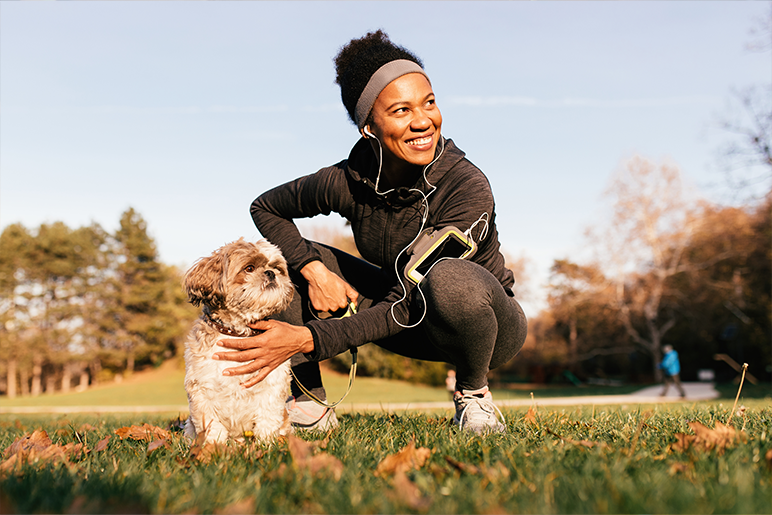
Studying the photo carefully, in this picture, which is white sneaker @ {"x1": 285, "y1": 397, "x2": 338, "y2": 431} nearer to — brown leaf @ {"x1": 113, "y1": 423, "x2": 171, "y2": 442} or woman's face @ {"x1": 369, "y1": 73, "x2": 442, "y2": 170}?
brown leaf @ {"x1": 113, "y1": 423, "x2": 171, "y2": 442}

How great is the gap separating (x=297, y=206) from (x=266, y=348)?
4.60 feet

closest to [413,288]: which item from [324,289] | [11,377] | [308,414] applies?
[324,289]

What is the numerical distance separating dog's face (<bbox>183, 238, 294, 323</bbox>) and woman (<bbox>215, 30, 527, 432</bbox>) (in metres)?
0.16

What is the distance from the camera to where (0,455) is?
2.72 meters

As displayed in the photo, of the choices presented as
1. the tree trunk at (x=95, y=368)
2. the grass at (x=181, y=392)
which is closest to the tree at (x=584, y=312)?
the grass at (x=181, y=392)

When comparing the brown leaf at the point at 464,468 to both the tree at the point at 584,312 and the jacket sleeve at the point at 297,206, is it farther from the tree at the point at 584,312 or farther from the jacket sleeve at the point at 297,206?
the tree at the point at 584,312

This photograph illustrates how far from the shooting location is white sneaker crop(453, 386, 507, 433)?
10.0 feet

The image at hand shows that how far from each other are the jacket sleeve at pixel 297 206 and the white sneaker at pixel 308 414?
999 millimetres

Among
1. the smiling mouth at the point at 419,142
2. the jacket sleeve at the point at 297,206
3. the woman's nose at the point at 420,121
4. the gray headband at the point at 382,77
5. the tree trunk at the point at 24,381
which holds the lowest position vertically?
the tree trunk at the point at 24,381

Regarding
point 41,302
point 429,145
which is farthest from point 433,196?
point 41,302

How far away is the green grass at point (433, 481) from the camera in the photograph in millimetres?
1415

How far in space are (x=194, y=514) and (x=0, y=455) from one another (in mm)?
1991

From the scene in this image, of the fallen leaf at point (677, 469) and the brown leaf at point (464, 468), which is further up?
the fallen leaf at point (677, 469)

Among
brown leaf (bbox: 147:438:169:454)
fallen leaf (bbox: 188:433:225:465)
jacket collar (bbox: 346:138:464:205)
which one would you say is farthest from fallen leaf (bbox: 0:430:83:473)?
jacket collar (bbox: 346:138:464:205)
